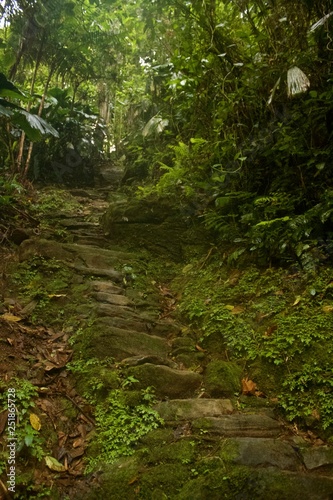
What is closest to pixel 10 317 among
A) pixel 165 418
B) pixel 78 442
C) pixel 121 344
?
pixel 121 344

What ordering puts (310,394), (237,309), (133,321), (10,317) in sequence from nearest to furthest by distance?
(310,394), (10,317), (237,309), (133,321)

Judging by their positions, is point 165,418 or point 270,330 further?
point 270,330

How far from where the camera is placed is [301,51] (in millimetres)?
3908

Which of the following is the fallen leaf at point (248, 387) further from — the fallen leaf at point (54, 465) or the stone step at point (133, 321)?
the fallen leaf at point (54, 465)

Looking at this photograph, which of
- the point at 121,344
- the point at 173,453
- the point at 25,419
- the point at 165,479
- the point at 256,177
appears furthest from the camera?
the point at 256,177

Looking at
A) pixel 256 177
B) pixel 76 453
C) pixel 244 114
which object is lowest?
pixel 76 453

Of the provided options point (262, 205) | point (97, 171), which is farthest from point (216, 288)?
point (97, 171)

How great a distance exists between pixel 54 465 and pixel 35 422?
1.00ft

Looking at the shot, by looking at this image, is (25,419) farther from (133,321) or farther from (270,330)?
(270,330)

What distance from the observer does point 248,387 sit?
110 inches

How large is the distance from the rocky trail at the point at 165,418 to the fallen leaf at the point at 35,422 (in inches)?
4.2

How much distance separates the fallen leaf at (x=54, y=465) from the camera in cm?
218

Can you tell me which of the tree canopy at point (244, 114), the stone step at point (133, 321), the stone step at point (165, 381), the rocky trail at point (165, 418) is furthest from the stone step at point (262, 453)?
the tree canopy at point (244, 114)

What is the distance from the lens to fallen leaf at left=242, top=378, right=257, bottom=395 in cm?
278
